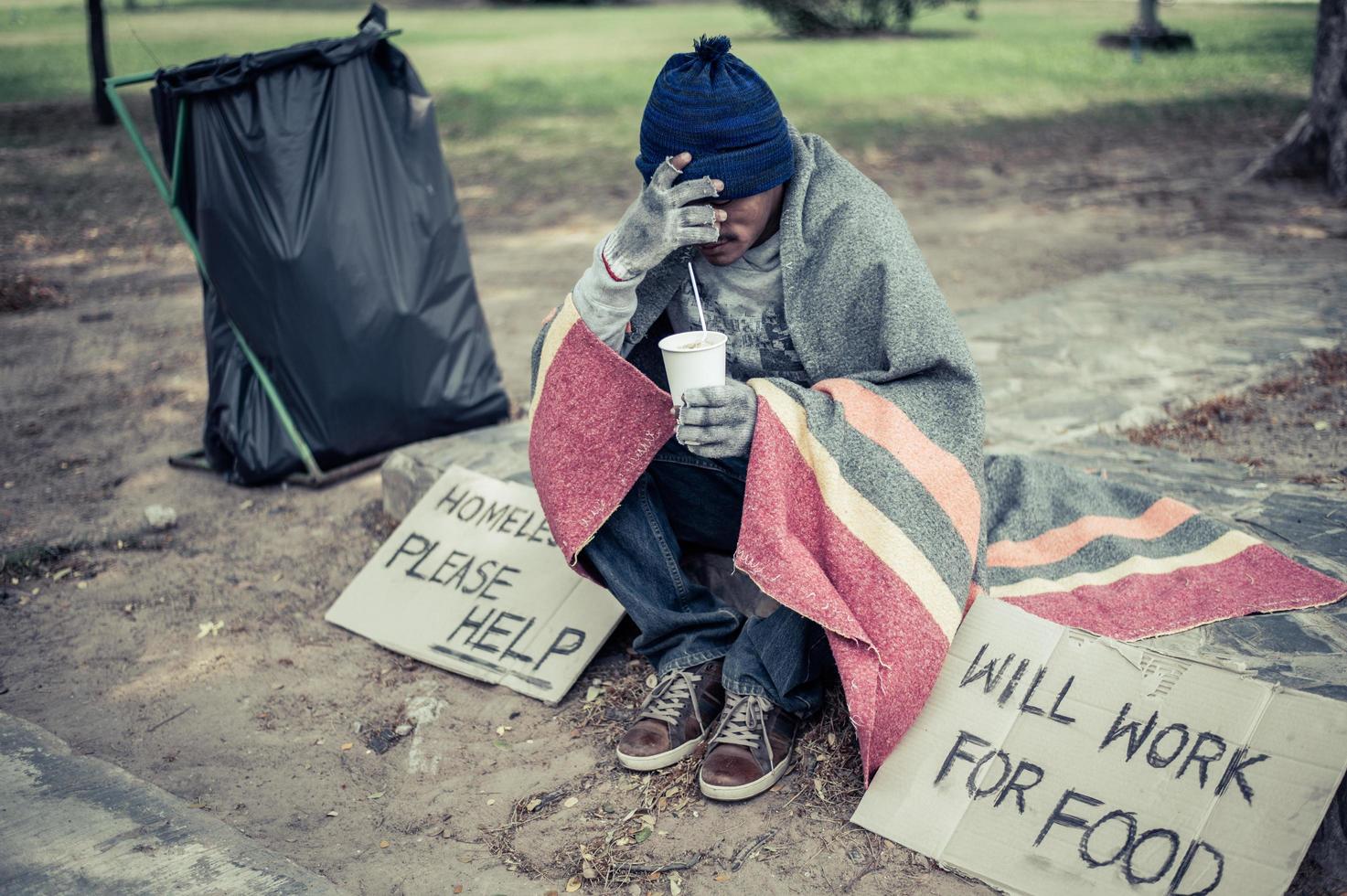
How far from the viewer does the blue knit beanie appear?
2.00 metres

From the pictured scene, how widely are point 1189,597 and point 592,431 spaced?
1.20 m

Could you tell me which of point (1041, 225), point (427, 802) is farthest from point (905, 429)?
point (1041, 225)

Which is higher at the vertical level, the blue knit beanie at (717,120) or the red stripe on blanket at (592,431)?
the blue knit beanie at (717,120)

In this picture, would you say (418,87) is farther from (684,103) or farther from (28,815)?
(28,815)

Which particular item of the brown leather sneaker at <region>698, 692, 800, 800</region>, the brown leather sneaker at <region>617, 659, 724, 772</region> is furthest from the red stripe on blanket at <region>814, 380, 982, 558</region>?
the brown leather sneaker at <region>617, 659, 724, 772</region>

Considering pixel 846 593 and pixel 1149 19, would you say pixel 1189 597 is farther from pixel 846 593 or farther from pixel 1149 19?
pixel 1149 19

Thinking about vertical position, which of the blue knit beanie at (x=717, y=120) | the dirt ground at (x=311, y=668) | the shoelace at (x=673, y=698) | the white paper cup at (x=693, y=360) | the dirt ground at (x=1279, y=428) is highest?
the blue knit beanie at (x=717, y=120)

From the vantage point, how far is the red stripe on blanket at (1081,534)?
2.36 metres

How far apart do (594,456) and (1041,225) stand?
4968 millimetres

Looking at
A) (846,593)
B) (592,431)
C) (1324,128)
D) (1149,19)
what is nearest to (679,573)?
(592,431)

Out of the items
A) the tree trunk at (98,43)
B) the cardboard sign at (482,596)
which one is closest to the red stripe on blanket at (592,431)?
the cardboard sign at (482,596)

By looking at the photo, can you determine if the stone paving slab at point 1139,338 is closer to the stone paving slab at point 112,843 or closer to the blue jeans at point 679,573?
the blue jeans at point 679,573

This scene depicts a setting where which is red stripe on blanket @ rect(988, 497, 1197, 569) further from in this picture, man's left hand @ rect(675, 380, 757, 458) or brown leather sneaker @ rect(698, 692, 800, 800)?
man's left hand @ rect(675, 380, 757, 458)

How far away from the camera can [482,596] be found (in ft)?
9.04
